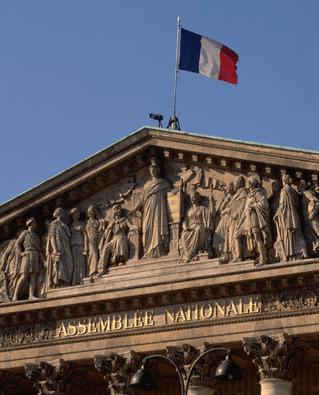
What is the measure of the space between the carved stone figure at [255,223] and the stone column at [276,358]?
2.19 meters

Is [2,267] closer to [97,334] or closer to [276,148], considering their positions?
[97,334]

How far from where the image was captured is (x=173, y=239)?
34.2 meters

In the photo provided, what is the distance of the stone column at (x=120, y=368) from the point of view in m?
33.2

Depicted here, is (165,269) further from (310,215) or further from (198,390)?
(310,215)

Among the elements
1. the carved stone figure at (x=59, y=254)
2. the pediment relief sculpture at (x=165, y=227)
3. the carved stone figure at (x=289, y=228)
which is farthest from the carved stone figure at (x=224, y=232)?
the carved stone figure at (x=59, y=254)

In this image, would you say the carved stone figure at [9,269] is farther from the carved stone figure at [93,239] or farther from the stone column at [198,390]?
the stone column at [198,390]

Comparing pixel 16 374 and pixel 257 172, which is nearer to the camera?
pixel 257 172

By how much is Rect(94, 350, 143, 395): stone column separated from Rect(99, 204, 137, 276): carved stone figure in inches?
109

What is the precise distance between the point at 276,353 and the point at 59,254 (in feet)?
25.9

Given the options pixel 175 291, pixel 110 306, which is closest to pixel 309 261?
pixel 175 291

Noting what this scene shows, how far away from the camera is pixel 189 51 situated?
124 ft

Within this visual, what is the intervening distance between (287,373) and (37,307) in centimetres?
815

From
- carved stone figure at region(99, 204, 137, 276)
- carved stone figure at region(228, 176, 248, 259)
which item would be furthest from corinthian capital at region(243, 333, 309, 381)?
carved stone figure at region(99, 204, 137, 276)

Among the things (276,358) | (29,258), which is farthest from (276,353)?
(29,258)
